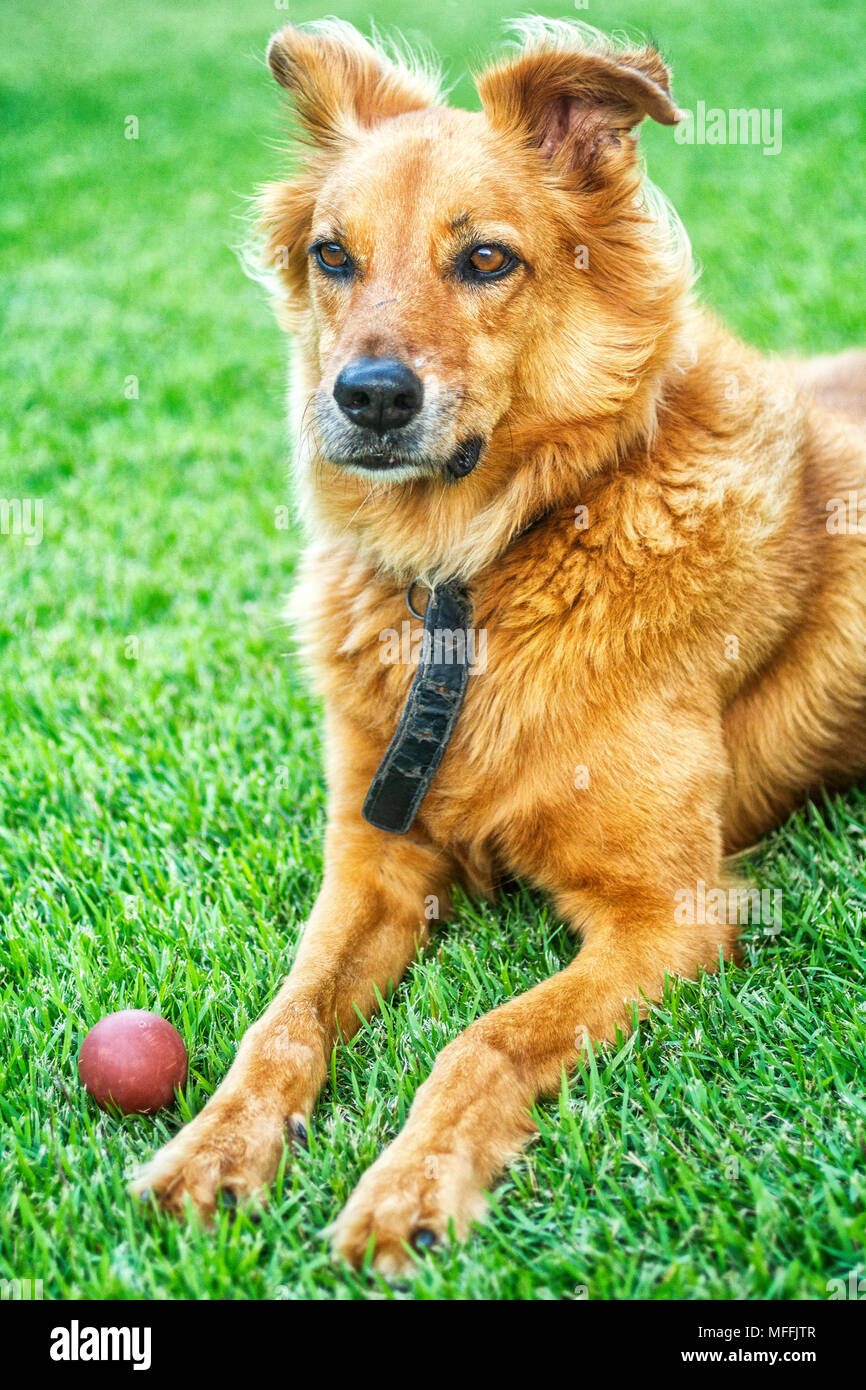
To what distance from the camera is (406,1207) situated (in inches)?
87.9

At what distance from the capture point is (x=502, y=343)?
3.15 meters

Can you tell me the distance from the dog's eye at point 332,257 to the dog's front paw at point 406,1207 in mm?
2334

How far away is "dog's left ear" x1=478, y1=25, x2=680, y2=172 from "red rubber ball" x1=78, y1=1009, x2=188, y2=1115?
8.40ft

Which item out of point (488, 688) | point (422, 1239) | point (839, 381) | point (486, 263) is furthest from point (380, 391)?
point (839, 381)

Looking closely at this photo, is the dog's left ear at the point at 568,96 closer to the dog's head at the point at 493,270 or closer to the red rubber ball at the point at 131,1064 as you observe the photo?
the dog's head at the point at 493,270

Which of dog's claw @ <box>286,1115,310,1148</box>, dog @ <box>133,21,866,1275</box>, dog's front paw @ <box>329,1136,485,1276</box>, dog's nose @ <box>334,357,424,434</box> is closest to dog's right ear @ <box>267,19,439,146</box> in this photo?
dog @ <box>133,21,866,1275</box>

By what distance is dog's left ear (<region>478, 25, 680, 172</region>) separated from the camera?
3.17 metres

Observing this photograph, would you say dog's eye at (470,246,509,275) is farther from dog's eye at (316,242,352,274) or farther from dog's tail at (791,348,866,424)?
dog's tail at (791,348,866,424)

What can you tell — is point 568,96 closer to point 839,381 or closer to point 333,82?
point 333,82

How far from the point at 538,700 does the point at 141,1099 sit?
4.53 ft

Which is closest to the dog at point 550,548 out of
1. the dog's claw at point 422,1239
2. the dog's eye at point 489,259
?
the dog's eye at point 489,259

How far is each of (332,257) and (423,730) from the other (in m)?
1.38

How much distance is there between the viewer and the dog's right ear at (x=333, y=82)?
3656 millimetres
